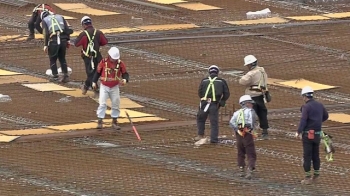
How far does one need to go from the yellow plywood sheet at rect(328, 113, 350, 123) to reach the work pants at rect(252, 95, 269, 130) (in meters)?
2.11

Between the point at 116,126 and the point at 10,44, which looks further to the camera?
the point at 10,44

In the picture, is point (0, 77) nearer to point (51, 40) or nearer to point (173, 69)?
point (51, 40)

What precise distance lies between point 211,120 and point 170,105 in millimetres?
3548

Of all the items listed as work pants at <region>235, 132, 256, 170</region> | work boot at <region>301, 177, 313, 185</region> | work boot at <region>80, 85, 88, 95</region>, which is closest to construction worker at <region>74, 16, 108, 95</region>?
work boot at <region>80, 85, 88, 95</region>

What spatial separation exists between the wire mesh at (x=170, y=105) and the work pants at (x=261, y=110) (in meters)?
0.40

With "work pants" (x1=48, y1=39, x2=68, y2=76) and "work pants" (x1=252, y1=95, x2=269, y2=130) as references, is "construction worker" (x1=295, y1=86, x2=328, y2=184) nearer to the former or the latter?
"work pants" (x1=252, y1=95, x2=269, y2=130)

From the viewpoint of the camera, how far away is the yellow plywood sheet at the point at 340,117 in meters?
23.3

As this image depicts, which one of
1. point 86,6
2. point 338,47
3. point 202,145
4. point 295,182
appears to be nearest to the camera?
point 295,182

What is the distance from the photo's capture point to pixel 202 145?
21.5 metres

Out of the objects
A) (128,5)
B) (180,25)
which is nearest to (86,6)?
(128,5)

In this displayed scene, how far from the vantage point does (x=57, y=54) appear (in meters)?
26.4

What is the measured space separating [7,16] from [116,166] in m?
15.4

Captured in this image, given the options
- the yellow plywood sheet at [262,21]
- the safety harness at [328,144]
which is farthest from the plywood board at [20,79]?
the safety harness at [328,144]

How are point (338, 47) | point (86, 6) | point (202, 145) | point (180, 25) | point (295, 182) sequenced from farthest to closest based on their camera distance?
point (86, 6)
point (180, 25)
point (338, 47)
point (202, 145)
point (295, 182)
